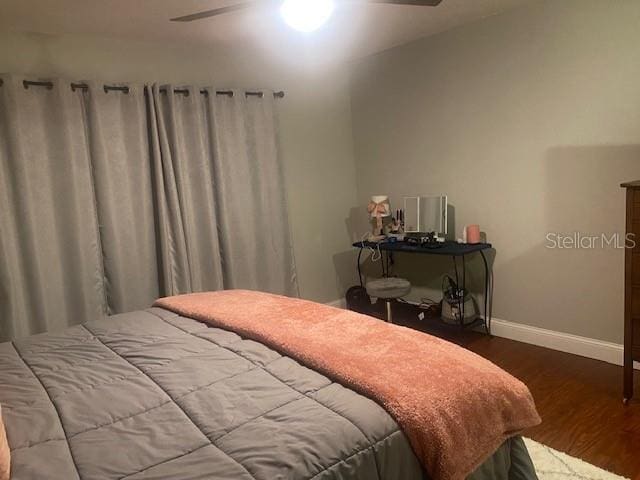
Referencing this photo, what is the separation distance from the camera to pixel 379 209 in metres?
4.05

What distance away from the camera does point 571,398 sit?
2.61 metres

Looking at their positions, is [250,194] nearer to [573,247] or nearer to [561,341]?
[573,247]

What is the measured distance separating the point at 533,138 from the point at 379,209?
1.32 metres

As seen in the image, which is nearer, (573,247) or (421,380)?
(421,380)

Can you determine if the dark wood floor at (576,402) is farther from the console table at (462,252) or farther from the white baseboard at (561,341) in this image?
the console table at (462,252)

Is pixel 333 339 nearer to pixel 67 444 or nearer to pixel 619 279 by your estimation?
pixel 67 444

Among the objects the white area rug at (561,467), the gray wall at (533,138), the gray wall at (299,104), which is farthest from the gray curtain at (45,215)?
the white area rug at (561,467)

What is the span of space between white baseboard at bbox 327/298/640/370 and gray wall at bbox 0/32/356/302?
156 cm

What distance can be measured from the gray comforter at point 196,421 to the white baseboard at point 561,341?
183 centimetres

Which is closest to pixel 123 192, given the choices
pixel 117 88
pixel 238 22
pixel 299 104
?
pixel 117 88

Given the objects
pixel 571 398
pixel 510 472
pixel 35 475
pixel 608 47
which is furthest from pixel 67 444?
pixel 608 47

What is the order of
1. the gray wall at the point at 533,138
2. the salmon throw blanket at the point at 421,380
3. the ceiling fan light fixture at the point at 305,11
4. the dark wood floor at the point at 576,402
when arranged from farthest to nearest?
the gray wall at the point at 533,138
the dark wood floor at the point at 576,402
the ceiling fan light fixture at the point at 305,11
the salmon throw blanket at the point at 421,380

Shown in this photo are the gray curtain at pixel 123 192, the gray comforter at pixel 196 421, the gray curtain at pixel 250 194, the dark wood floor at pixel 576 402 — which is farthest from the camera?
the gray curtain at pixel 250 194

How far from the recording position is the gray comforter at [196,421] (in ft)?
3.66
